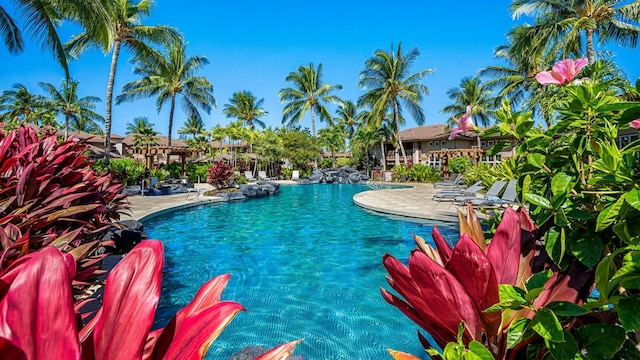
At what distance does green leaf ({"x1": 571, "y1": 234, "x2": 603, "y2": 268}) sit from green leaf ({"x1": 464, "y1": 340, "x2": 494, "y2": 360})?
376 mm

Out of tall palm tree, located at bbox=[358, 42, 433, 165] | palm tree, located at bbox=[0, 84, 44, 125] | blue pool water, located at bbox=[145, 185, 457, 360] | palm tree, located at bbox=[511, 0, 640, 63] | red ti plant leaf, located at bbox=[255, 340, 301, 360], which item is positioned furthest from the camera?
palm tree, located at bbox=[0, 84, 44, 125]

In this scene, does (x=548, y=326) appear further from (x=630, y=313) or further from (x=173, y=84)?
(x=173, y=84)

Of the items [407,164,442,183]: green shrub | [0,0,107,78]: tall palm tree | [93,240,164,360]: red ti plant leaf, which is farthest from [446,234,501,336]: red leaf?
[407,164,442,183]: green shrub

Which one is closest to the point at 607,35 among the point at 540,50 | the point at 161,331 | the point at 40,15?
the point at 540,50

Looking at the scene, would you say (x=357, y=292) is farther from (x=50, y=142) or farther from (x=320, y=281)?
(x=50, y=142)

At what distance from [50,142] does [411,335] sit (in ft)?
12.5

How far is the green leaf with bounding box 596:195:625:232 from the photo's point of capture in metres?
0.78

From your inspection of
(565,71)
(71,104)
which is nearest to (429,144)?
(565,71)

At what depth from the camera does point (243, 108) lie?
46.6 meters

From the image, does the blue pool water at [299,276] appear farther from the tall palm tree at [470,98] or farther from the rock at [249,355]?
the tall palm tree at [470,98]

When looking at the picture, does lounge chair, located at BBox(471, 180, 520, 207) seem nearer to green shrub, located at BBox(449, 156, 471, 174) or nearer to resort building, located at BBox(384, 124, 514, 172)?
green shrub, located at BBox(449, 156, 471, 174)

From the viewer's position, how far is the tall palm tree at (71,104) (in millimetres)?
36781

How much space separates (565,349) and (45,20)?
1550 cm

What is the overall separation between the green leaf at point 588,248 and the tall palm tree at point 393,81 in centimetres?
2918
